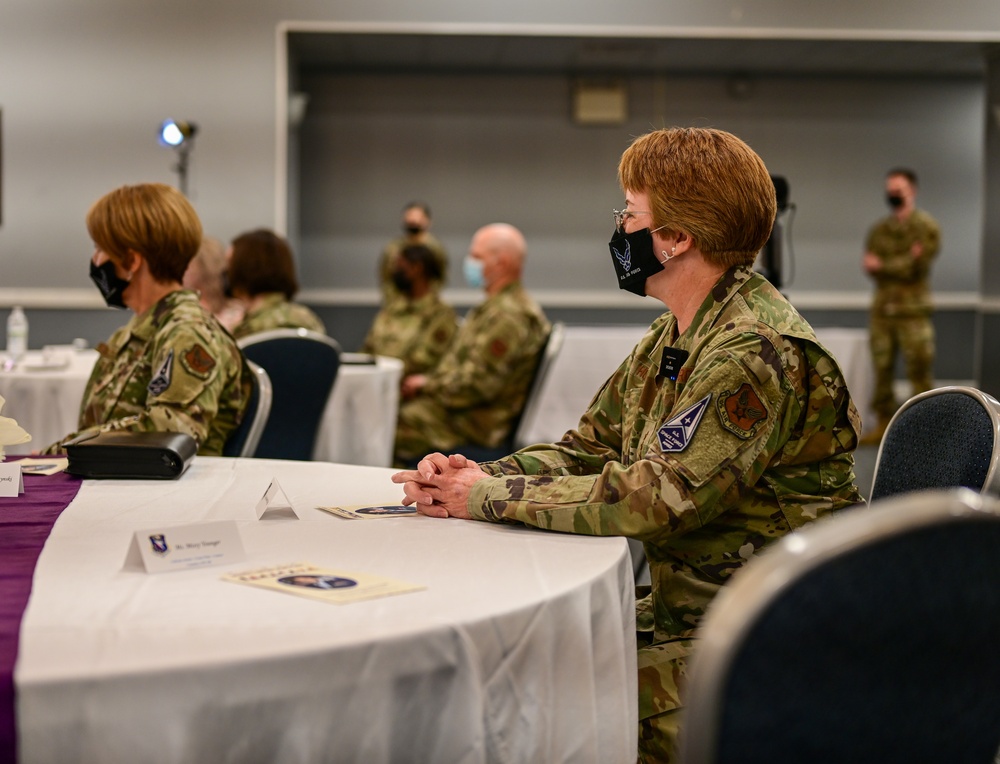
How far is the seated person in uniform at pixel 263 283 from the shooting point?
4074 mm

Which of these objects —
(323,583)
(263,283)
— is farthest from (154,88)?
(323,583)

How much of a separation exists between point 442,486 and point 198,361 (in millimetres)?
899

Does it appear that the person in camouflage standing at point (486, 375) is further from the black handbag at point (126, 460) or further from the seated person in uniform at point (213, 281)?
the black handbag at point (126, 460)

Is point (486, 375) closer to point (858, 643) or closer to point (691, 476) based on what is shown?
point (691, 476)

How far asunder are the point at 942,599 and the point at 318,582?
63 cm

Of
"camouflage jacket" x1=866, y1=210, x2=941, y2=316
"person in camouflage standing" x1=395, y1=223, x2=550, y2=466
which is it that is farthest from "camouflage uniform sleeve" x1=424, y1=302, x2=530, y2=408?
"camouflage jacket" x1=866, y1=210, x2=941, y2=316

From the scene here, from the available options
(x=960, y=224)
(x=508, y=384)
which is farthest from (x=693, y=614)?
(x=960, y=224)

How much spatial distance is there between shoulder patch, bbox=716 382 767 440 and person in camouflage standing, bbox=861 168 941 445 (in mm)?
7165

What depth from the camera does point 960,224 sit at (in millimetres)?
9758

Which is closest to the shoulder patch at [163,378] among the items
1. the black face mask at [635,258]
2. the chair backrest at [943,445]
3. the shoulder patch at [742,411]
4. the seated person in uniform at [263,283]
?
the black face mask at [635,258]

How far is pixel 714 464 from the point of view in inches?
57.4

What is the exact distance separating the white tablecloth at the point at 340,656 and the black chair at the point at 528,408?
8.19 ft

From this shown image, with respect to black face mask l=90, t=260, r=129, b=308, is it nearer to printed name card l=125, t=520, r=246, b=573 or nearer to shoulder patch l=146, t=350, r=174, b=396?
shoulder patch l=146, t=350, r=174, b=396

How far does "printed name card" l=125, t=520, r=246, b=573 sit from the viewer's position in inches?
48.8
